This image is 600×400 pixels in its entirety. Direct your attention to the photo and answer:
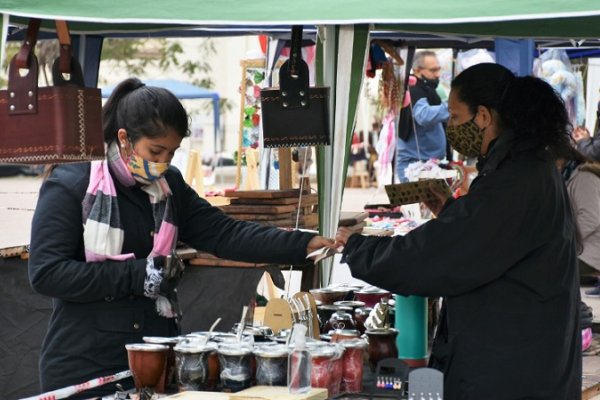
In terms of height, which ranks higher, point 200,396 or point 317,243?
point 317,243

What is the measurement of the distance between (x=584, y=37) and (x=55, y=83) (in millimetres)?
2517

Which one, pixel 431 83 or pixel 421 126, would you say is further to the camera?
pixel 431 83

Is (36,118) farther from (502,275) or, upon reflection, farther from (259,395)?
(502,275)

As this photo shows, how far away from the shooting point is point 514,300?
9.94 ft

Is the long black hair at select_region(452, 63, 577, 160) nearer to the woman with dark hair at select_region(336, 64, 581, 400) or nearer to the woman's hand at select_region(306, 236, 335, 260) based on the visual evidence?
the woman with dark hair at select_region(336, 64, 581, 400)

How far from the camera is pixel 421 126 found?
402 inches

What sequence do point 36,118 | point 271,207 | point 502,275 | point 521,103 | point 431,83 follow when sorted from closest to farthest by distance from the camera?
point 36,118 < point 502,275 < point 521,103 < point 271,207 < point 431,83

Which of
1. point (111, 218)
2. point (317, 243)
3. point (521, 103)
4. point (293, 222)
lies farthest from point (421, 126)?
point (111, 218)

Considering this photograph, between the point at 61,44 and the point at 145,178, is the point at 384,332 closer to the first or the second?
the point at 145,178

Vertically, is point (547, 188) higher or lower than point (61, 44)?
lower

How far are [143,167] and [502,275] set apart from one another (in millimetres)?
1171

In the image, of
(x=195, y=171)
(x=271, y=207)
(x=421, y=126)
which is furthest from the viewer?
(x=195, y=171)

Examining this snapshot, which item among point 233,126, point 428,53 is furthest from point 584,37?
point 233,126

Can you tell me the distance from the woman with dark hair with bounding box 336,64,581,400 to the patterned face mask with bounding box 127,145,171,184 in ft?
2.27
